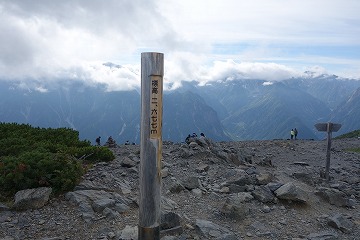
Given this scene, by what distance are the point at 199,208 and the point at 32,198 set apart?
518 centimetres

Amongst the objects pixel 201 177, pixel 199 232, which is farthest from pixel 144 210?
pixel 201 177

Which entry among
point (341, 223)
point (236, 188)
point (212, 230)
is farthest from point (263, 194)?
point (212, 230)

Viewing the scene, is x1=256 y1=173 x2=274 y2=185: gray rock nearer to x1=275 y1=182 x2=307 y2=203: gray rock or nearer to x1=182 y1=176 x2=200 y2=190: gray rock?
x1=275 y1=182 x2=307 y2=203: gray rock

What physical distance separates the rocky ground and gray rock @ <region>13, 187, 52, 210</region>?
0.15 metres

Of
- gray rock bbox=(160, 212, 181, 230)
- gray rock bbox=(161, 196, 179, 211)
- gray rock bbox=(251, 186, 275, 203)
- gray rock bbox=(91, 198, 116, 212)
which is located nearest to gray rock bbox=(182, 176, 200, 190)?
gray rock bbox=(161, 196, 179, 211)

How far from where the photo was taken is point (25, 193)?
992cm

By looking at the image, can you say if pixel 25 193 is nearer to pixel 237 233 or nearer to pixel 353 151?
pixel 237 233

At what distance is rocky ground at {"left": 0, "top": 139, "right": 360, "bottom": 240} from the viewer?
29.7 ft

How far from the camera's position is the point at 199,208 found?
11.3m

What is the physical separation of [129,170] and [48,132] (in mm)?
6626

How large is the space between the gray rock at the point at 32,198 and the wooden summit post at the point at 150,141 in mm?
4468

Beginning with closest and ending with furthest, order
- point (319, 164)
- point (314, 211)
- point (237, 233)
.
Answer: point (237, 233) < point (314, 211) < point (319, 164)

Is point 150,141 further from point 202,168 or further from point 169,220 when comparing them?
point 202,168

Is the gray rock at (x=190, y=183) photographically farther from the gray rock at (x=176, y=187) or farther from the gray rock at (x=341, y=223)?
the gray rock at (x=341, y=223)
